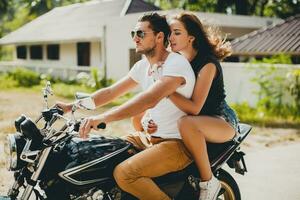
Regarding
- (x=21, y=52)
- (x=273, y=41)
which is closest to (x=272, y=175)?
(x=273, y=41)

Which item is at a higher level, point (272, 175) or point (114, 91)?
point (114, 91)

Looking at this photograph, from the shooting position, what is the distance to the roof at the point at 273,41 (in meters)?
16.4

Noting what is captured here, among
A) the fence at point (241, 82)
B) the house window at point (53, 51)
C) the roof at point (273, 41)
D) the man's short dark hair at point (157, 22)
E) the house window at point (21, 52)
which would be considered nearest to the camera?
the man's short dark hair at point (157, 22)

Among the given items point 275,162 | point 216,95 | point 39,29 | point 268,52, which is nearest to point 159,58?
point 216,95

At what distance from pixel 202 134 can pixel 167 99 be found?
0.35m

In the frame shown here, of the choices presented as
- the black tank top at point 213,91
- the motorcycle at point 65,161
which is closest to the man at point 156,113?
the motorcycle at point 65,161

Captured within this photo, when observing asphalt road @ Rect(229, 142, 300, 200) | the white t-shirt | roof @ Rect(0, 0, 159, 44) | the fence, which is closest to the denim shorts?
the white t-shirt

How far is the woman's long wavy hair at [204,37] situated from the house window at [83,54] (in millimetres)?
21321

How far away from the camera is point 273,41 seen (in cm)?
1731

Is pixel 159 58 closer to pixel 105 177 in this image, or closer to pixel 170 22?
pixel 170 22

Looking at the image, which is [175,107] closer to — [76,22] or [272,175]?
[272,175]

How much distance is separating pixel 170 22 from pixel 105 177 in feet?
4.11

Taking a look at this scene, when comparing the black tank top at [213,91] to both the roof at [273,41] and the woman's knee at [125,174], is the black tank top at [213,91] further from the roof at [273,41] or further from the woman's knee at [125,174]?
the roof at [273,41]

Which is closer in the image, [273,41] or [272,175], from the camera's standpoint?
[272,175]
